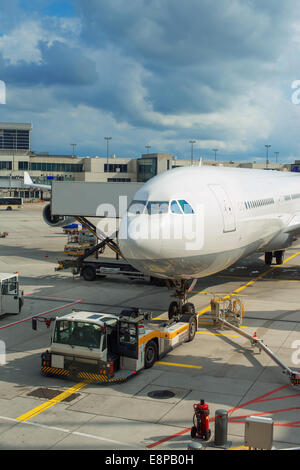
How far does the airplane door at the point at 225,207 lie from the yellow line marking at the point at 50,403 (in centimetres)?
763

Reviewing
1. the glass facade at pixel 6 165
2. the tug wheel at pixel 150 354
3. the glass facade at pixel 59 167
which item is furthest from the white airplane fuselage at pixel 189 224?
the glass facade at pixel 6 165

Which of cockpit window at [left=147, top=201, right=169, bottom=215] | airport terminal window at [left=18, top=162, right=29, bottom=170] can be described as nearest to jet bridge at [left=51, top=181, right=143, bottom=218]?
cockpit window at [left=147, top=201, right=169, bottom=215]

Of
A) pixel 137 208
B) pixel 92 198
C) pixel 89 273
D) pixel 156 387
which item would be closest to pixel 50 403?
pixel 156 387

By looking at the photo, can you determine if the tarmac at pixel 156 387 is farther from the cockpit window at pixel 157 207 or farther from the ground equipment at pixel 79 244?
the ground equipment at pixel 79 244

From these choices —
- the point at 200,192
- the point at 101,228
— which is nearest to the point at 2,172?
the point at 101,228

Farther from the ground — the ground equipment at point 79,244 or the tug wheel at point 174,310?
the ground equipment at point 79,244

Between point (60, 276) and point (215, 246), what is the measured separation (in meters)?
17.4

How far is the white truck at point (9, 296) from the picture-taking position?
2281 centimetres

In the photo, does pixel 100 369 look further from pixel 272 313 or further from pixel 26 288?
pixel 26 288

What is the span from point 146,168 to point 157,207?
108 meters

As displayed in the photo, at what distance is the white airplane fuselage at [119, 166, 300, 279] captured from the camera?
51.6ft

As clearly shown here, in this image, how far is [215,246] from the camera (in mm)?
17750

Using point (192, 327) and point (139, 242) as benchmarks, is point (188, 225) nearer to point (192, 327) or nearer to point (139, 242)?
point (139, 242)

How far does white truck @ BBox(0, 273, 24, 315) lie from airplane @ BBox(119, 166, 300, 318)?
757 cm
